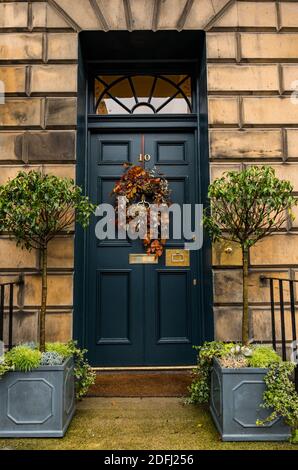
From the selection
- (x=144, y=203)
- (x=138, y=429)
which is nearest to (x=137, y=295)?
(x=144, y=203)

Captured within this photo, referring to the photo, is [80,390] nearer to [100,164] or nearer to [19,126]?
[100,164]

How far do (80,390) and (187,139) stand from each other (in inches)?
136

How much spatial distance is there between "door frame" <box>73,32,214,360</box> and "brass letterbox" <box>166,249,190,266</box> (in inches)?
7.4

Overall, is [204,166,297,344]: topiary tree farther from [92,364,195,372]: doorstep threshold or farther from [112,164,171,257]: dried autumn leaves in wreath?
[92,364,195,372]: doorstep threshold

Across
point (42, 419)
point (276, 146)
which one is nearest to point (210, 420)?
point (42, 419)

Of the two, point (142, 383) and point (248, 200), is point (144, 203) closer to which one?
point (248, 200)

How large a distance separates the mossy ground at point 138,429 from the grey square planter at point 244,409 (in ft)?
0.23

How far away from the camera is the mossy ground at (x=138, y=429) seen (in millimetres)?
2867

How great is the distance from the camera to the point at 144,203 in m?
4.68

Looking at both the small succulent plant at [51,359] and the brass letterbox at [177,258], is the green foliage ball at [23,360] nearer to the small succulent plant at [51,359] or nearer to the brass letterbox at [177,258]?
the small succulent plant at [51,359]

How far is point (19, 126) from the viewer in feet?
14.2

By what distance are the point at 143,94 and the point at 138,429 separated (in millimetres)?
4212

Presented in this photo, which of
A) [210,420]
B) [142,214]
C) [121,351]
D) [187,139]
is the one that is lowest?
[210,420]

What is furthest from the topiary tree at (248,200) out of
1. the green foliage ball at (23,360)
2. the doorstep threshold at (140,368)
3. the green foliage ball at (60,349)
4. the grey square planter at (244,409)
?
the green foliage ball at (23,360)
